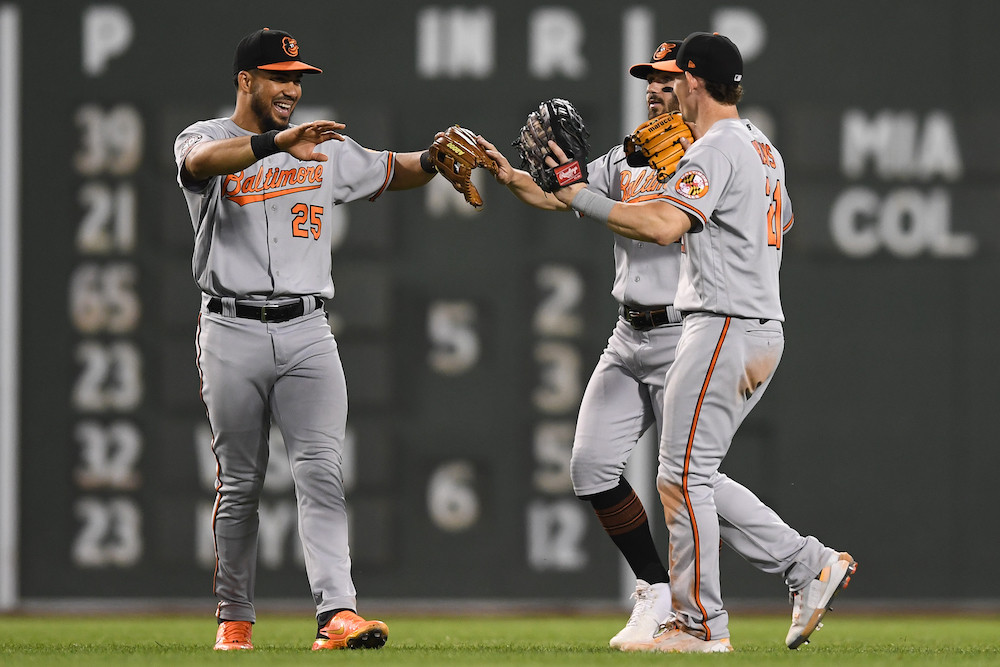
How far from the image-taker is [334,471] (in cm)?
431

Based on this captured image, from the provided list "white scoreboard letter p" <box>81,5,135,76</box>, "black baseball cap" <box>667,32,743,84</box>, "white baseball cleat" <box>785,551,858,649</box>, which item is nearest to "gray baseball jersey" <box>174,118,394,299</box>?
"black baseball cap" <box>667,32,743,84</box>

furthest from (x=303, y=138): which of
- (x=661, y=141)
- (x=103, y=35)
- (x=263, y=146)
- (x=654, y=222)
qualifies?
(x=103, y=35)

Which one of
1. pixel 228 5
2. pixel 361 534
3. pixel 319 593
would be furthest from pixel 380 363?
pixel 319 593

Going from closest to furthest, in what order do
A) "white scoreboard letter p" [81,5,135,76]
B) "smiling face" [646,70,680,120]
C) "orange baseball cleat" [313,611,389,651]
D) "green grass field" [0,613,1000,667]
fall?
1. "green grass field" [0,613,1000,667]
2. "orange baseball cleat" [313,611,389,651]
3. "smiling face" [646,70,680,120]
4. "white scoreboard letter p" [81,5,135,76]

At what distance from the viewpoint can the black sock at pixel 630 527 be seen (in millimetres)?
4715

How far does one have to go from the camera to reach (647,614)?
4594 mm

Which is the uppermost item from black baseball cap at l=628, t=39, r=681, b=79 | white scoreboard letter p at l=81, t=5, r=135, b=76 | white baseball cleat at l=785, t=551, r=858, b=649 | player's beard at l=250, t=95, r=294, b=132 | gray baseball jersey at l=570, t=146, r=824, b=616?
white scoreboard letter p at l=81, t=5, r=135, b=76

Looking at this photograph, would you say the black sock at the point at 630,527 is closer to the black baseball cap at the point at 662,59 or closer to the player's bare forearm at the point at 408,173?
the player's bare forearm at the point at 408,173

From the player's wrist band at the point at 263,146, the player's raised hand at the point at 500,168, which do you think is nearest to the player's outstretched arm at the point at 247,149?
the player's wrist band at the point at 263,146

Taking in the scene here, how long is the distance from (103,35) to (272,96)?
Result: 2.47 m

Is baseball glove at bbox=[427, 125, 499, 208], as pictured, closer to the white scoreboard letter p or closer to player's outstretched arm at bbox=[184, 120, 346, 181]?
player's outstretched arm at bbox=[184, 120, 346, 181]

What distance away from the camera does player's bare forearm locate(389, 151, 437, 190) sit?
466 cm

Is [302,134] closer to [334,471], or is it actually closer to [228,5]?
[334,471]

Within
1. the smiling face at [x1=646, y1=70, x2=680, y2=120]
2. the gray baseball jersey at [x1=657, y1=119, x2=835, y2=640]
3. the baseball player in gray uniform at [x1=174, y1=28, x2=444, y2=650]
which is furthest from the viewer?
the smiling face at [x1=646, y1=70, x2=680, y2=120]
